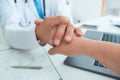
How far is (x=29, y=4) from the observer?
1.19 metres

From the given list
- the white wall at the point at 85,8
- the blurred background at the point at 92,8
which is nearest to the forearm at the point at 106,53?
the blurred background at the point at 92,8

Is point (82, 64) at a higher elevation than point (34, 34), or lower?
lower

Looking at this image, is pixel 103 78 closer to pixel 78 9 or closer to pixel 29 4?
pixel 29 4

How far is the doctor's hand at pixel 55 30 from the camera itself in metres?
0.70

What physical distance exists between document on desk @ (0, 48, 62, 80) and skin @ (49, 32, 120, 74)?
0.08m

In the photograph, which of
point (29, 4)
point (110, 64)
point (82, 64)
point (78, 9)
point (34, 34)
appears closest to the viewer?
point (110, 64)

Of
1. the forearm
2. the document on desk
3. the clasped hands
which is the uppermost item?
the clasped hands

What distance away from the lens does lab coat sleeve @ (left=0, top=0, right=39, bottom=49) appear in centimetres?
81

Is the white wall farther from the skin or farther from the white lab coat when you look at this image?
the skin

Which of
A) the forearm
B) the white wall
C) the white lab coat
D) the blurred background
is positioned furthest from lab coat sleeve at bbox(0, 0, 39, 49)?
the white wall

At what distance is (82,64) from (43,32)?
238 millimetres

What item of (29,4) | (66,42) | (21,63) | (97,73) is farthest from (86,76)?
(29,4)

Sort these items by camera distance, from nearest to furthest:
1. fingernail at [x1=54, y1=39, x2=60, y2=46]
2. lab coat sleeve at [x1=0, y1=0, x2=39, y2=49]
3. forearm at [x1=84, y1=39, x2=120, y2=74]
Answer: forearm at [x1=84, y1=39, x2=120, y2=74] → fingernail at [x1=54, y1=39, x2=60, y2=46] → lab coat sleeve at [x1=0, y1=0, x2=39, y2=49]

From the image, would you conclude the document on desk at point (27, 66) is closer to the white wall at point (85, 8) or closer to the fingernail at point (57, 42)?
the fingernail at point (57, 42)
